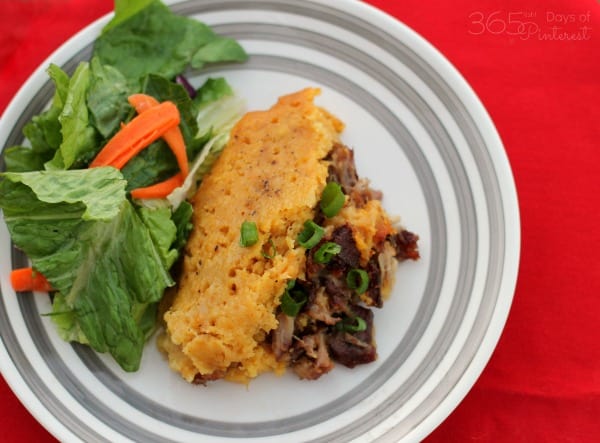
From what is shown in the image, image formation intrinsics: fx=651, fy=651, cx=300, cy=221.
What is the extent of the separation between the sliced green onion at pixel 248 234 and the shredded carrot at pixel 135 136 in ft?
2.69

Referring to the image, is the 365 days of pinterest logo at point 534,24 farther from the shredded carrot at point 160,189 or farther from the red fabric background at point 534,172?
the shredded carrot at point 160,189

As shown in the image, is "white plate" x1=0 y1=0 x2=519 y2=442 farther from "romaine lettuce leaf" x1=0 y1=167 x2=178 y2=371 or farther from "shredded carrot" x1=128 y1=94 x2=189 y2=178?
"shredded carrot" x1=128 y1=94 x2=189 y2=178

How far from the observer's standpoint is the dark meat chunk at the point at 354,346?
3488 mm

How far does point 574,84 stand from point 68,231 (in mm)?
3202

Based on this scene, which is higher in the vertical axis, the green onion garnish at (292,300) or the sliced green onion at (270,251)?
the sliced green onion at (270,251)

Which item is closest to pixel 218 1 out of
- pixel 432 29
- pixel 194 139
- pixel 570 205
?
pixel 194 139

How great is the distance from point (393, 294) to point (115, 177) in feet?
5.37

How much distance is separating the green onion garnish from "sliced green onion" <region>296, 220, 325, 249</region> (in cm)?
21

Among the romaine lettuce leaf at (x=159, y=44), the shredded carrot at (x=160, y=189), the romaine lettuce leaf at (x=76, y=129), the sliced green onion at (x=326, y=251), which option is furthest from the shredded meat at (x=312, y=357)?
the romaine lettuce leaf at (x=159, y=44)

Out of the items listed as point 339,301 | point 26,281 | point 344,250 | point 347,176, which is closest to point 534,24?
point 347,176

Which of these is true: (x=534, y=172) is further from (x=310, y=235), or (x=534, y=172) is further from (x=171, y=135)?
(x=171, y=135)

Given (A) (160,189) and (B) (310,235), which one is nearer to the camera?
(B) (310,235)

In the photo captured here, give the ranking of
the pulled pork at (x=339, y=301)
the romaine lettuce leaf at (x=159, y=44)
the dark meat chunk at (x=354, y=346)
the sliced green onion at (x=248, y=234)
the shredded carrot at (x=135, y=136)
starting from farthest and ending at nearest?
the romaine lettuce leaf at (x=159, y=44) < the shredded carrot at (x=135, y=136) < the dark meat chunk at (x=354, y=346) < the pulled pork at (x=339, y=301) < the sliced green onion at (x=248, y=234)

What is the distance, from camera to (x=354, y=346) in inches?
137
